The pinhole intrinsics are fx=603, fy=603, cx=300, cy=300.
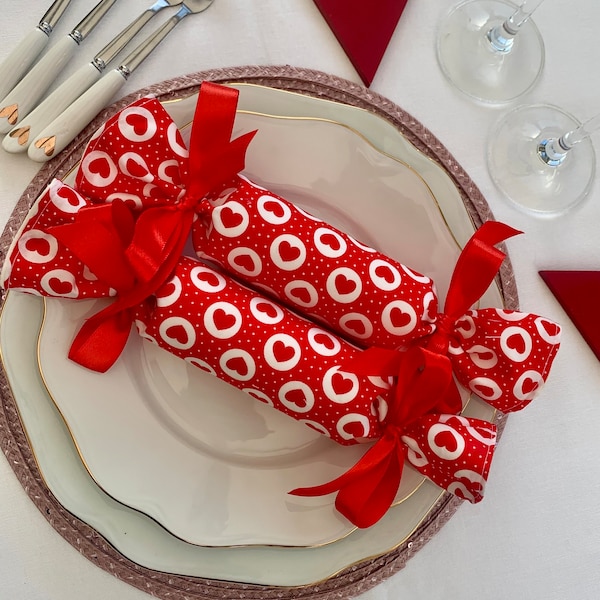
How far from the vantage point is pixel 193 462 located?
0.63m

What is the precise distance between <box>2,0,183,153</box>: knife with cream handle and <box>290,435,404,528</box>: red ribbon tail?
18.0 inches

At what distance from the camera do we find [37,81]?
63 cm

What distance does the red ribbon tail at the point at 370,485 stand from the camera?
1.93 feet

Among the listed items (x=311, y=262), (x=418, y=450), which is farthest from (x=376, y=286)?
(x=418, y=450)

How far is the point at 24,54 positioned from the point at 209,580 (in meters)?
0.58

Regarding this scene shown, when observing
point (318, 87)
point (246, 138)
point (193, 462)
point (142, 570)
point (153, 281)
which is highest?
point (318, 87)

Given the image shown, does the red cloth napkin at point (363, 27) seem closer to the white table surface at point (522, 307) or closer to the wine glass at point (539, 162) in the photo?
the white table surface at point (522, 307)

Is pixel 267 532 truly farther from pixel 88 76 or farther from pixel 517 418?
pixel 88 76

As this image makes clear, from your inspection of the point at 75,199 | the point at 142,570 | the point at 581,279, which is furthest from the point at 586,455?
the point at 75,199

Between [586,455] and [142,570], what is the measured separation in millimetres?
513

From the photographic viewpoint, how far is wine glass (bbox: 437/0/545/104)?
0.71 m

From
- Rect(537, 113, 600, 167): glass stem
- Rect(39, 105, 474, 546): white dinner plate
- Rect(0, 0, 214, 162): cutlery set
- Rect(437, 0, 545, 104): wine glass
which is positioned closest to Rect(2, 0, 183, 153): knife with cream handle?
Rect(0, 0, 214, 162): cutlery set

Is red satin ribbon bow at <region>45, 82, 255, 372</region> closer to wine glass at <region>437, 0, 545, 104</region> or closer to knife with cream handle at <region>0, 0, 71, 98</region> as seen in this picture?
knife with cream handle at <region>0, 0, 71, 98</region>

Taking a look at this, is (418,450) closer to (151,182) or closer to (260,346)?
(260,346)
